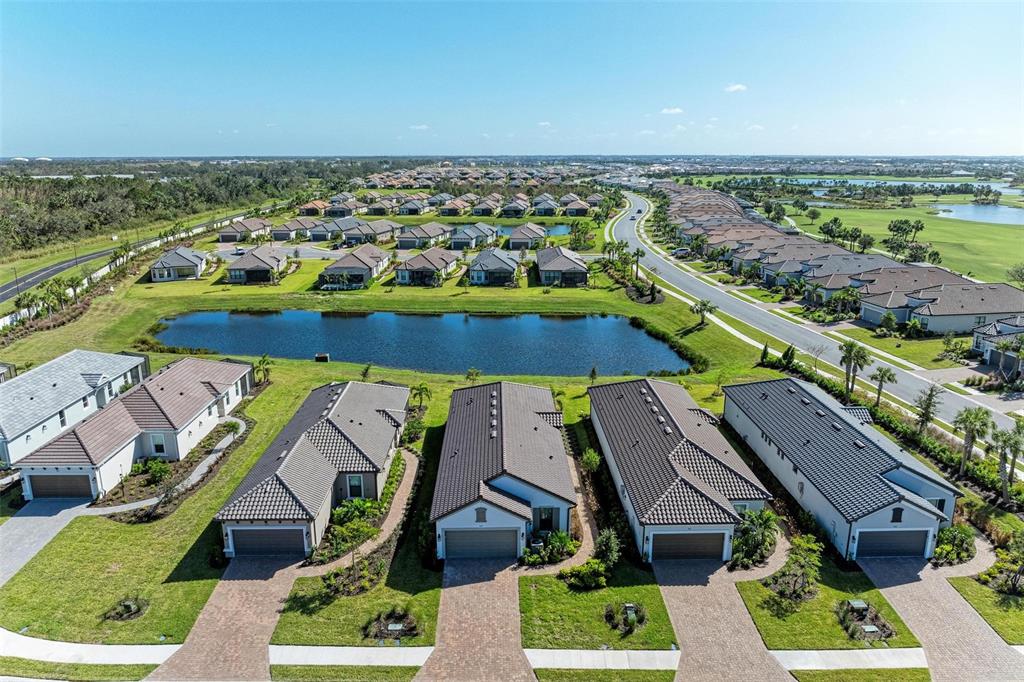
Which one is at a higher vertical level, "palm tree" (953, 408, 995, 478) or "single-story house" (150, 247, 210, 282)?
"single-story house" (150, 247, 210, 282)

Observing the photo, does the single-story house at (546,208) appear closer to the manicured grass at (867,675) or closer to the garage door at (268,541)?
the garage door at (268,541)

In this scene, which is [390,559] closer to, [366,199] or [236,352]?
[236,352]

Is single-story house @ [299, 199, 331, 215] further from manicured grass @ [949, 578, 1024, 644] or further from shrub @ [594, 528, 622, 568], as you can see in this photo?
manicured grass @ [949, 578, 1024, 644]

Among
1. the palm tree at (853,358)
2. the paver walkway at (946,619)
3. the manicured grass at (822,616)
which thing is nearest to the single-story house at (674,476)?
the manicured grass at (822,616)

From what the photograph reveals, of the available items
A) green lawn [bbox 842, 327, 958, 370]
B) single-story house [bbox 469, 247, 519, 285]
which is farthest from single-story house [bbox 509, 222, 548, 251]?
green lawn [bbox 842, 327, 958, 370]

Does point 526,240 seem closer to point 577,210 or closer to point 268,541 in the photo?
point 577,210

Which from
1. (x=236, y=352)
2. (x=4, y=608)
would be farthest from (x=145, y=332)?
(x=4, y=608)

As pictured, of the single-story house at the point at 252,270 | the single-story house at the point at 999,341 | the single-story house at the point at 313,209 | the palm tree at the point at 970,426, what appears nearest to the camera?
the palm tree at the point at 970,426
